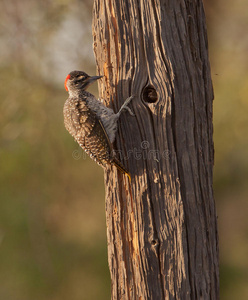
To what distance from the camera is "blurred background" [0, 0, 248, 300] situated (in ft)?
22.6

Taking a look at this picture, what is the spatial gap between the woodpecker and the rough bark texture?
0.08m

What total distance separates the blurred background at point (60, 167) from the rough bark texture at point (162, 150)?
155 inches

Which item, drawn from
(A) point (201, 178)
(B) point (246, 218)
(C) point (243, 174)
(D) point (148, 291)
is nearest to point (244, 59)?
(C) point (243, 174)

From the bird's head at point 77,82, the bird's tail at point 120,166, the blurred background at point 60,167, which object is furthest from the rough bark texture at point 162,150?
the blurred background at point 60,167

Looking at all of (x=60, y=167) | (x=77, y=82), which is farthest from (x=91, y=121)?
(x=60, y=167)

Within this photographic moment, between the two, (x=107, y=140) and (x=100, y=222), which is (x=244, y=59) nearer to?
(x=100, y=222)

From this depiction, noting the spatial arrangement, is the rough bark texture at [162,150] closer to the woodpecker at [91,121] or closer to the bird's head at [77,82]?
the woodpecker at [91,121]

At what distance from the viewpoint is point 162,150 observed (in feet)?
8.73

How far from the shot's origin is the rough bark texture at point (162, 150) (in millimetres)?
2643

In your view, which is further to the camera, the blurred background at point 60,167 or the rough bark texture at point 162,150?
the blurred background at point 60,167

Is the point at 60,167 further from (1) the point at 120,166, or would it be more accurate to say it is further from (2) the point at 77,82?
(1) the point at 120,166

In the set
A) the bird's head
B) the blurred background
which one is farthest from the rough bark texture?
the blurred background

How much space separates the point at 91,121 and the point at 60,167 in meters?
4.36

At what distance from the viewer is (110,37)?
2.78 metres
